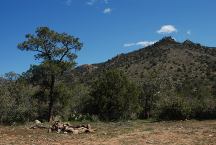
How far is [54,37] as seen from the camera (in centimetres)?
3744

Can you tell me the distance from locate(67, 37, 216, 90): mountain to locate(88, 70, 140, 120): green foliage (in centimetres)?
2345

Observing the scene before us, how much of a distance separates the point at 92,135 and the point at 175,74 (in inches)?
1977

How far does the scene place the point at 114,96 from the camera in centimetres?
3659

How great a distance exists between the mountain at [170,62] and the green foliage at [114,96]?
23.5 metres

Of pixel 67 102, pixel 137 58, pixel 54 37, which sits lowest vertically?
pixel 67 102

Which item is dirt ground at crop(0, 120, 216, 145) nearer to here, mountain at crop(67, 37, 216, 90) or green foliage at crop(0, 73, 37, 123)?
green foliage at crop(0, 73, 37, 123)

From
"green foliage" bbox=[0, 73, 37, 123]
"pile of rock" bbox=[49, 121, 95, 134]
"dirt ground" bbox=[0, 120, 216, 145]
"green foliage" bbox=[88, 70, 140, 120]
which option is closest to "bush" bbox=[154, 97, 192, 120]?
"green foliage" bbox=[88, 70, 140, 120]

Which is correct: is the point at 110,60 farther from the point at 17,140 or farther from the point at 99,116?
the point at 17,140

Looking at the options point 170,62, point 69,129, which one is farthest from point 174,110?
point 170,62

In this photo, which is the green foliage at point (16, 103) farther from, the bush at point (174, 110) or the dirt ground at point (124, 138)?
the dirt ground at point (124, 138)

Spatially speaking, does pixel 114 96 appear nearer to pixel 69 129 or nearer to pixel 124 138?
pixel 69 129

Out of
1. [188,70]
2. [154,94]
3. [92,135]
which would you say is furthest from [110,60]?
[92,135]

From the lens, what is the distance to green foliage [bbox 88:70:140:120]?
120 feet

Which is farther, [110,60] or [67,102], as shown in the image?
[110,60]
